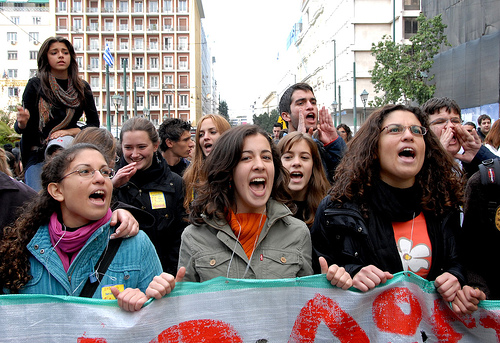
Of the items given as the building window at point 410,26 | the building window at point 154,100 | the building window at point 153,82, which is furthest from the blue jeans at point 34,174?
the building window at point 153,82

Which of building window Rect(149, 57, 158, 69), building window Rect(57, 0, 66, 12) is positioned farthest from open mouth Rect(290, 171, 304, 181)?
building window Rect(57, 0, 66, 12)

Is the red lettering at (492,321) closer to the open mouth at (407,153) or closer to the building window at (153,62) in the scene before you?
the open mouth at (407,153)

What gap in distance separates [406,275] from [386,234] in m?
0.29

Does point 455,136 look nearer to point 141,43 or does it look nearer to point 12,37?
point 141,43

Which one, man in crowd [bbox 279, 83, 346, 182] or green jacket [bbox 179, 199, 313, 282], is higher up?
man in crowd [bbox 279, 83, 346, 182]

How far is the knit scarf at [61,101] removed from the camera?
4.28 meters

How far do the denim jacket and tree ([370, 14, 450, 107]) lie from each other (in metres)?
28.3

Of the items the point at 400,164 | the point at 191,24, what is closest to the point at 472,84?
the point at 400,164

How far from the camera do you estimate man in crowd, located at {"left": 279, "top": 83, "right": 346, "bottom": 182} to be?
440 centimetres

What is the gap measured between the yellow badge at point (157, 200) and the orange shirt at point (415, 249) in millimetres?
2173

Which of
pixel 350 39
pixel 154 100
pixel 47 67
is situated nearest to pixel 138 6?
pixel 154 100

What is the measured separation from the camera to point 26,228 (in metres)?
2.47

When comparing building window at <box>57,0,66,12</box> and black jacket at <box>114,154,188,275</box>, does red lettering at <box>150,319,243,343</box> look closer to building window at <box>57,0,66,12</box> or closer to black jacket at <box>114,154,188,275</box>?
A: black jacket at <box>114,154,188,275</box>

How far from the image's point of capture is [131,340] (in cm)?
226
